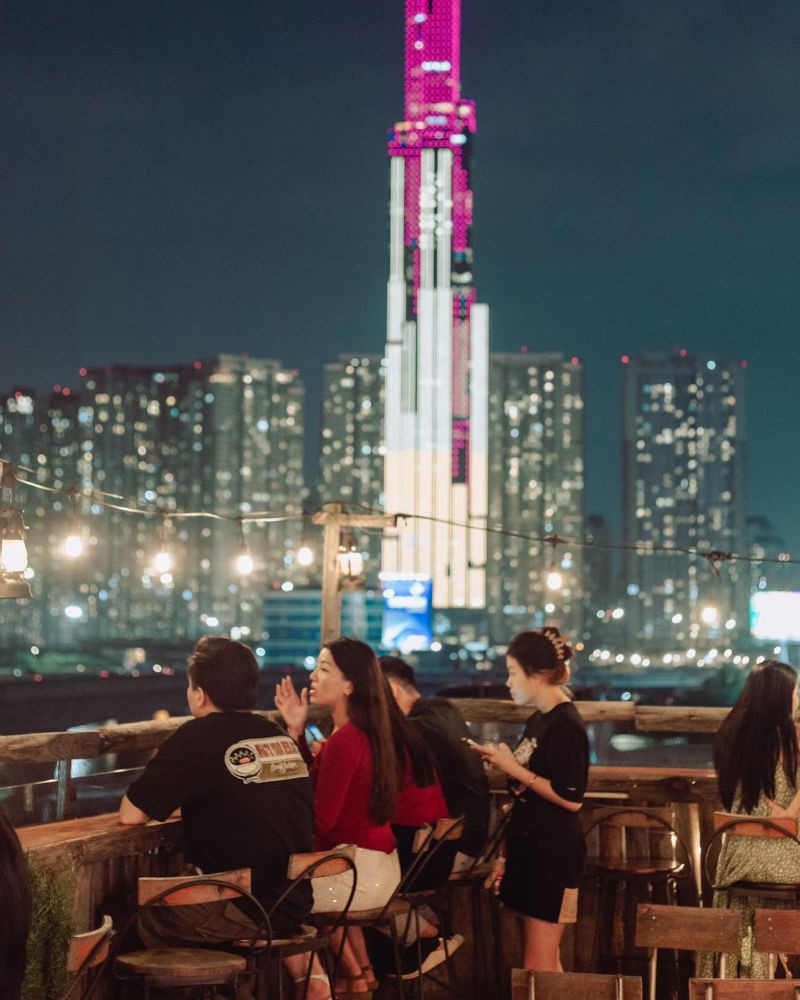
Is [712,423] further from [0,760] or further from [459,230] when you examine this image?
[0,760]

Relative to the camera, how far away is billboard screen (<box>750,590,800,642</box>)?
46.2 metres

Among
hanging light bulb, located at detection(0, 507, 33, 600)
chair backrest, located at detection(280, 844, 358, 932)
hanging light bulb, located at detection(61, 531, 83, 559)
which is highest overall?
hanging light bulb, located at detection(61, 531, 83, 559)

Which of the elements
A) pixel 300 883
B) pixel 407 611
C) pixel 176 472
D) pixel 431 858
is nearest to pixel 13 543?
pixel 431 858

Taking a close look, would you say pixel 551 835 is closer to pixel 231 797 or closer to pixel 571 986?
pixel 231 797

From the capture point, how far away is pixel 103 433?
145 m

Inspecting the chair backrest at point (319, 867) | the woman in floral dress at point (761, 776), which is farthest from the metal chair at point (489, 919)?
the chair backrest at point (319, 867)

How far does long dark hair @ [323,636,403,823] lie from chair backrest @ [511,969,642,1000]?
1.31m

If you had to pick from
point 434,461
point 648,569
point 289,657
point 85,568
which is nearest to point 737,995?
point 434,461

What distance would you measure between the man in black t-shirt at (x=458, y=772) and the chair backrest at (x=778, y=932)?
1.78 metres

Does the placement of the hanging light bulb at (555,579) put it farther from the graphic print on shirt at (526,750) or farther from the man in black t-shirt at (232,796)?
A: the man in black t-shirt at (232,796)

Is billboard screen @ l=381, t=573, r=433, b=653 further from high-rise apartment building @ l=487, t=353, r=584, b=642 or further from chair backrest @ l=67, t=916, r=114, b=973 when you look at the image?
high-rise apartment building @ l=487, t=353, r=584, b=642

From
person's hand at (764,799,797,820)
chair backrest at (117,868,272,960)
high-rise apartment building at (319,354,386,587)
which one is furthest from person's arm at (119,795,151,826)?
high-rise apartment building at (319,354,386,587)

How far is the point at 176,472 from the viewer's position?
148250 mm

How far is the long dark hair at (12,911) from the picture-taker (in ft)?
7.98
